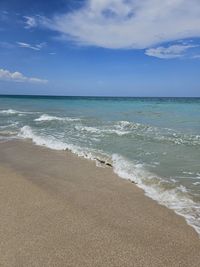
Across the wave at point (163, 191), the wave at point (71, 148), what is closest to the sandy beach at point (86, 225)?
the wave at point (163, 191)

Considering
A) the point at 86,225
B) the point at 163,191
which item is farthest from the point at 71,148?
the point at 86,225

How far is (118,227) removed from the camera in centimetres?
381

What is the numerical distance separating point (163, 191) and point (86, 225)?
1.99 metres

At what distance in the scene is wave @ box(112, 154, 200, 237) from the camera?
14.3 ft

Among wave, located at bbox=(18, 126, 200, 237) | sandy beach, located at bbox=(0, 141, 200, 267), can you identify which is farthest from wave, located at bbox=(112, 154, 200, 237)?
sandy beach, located at bbox=(0, 141, 200, 267)

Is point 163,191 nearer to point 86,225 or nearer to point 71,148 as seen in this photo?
point 86,225

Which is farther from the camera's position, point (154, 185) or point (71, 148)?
point (71, 148)

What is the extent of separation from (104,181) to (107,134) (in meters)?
6.39

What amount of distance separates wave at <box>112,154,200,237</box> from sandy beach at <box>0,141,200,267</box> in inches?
6.6

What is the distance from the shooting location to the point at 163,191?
17.4ft

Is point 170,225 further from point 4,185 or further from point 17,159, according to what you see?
point 17,159

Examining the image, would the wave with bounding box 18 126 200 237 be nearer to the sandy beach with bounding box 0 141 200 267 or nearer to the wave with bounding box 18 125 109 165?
the wave with bounding box 18 125 109 165

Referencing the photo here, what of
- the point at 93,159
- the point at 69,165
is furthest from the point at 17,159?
the point at 93,159

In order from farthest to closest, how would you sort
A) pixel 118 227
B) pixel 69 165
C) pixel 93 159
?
pixel 93 159
pixel 69 165
pixel 118 227
